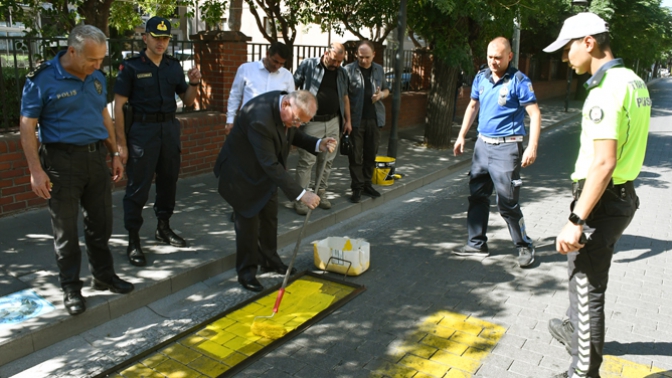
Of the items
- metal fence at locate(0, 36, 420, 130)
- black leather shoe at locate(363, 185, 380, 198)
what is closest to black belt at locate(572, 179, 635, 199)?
black leather shoe at locate(363, 185, 380, 198)

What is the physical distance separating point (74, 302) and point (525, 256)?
3.96 meters

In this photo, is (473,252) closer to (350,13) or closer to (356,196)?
(356,196)

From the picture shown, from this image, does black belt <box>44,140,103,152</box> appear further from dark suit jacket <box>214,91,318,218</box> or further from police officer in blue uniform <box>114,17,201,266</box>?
dark suit jacket <box>214,91,318,218</box>

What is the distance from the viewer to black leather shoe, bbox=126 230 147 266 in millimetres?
4988

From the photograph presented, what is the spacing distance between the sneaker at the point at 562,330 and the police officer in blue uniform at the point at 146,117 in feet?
11.0

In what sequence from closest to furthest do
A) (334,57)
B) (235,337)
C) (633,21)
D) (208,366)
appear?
(208,366) → (235,337) → (334,57) → (633,21)

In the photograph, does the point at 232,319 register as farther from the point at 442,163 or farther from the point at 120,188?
the point at 442,163

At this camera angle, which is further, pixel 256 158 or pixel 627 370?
pixel 256 158

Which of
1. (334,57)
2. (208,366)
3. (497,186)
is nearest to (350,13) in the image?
(334,57)

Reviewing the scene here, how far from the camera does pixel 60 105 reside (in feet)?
13.0

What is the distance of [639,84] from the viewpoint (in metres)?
3.04

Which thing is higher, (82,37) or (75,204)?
(82,37)

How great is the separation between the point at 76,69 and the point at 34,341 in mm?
1869

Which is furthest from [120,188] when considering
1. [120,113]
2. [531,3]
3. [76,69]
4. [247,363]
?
[531,3]
